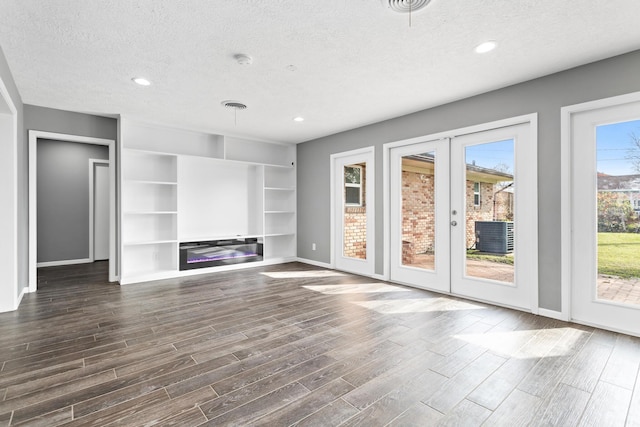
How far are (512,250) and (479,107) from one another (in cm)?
171

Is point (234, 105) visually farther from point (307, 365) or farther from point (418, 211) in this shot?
point (307, 365)

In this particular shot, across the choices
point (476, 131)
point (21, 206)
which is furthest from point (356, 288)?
point (21, 206)

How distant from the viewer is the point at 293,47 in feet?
8.80

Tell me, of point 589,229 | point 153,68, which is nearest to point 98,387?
point 153,68

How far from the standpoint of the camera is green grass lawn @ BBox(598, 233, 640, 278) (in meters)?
2.81

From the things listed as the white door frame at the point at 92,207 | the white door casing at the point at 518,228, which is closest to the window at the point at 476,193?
the white door casing at the point at 518,228

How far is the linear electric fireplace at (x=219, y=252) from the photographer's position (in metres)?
5.36

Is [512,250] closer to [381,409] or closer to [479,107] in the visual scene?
[479,107]

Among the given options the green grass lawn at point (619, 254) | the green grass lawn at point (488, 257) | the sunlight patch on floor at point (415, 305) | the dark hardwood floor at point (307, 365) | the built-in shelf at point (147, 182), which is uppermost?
the built-in shelf at point (147, 182)

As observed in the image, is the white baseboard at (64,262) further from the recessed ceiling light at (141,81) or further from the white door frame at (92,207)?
the recessed ceiling light at (141,81)

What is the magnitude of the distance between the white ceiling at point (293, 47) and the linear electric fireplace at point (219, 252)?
240 centimetres

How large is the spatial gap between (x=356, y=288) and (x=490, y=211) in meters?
1.97

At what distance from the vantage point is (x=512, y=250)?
3580 millimetres

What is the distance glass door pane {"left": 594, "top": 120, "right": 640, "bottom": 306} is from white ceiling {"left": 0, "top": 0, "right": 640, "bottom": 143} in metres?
0.77
